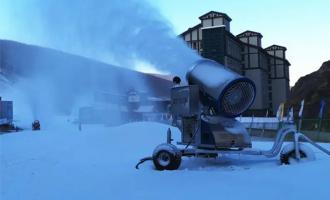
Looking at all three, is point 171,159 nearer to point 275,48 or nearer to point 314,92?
point 314,92

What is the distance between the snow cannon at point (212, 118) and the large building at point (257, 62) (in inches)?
1472

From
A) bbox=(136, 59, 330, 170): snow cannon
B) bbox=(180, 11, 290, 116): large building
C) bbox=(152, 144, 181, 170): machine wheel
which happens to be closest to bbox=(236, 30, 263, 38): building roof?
bbox=(180, 11, 290, 116): large building

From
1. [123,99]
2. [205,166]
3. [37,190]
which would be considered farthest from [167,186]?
[123,99]

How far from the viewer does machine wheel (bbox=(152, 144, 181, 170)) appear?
11234 millimetres

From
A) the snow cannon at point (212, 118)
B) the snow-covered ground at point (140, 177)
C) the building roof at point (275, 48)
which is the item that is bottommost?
the snow-covered ground at point (140, 177)

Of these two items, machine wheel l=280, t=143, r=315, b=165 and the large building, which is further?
the large building

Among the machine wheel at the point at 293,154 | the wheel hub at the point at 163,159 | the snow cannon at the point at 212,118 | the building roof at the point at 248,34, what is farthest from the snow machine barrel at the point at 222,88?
the building roof at the point at 248,34

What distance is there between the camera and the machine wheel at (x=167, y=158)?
1123 cm

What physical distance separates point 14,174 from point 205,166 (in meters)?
4.59

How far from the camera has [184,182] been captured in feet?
29.5

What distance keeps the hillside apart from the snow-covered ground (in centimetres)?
4083

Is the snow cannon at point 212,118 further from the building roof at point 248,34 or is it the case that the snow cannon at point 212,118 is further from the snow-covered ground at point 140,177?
the building roof at point 248,34

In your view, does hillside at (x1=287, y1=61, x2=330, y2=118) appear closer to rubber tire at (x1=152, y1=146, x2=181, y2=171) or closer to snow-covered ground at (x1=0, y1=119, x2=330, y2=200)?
snow-covered ground at (x1=0, y1=119, x2=330, y2=200)

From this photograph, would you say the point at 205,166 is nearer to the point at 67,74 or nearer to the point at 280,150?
the point at 280,150
